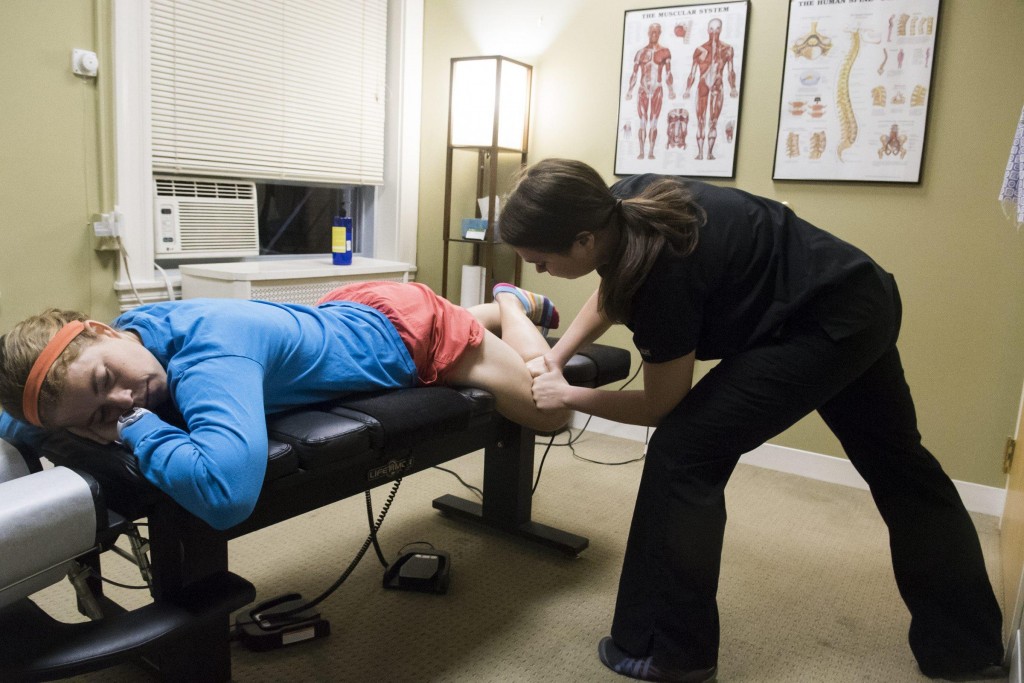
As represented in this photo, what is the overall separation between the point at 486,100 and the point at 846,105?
51.2 inches

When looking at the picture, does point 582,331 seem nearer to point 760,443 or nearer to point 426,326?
point 426,326

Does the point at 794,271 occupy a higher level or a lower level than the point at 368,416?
higher

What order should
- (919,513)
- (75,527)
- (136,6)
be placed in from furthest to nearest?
1. (136,6)
2. (919,513)
3. (75,527)

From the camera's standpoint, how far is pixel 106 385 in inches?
48.2

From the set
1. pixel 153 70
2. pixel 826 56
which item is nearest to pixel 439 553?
pixel 153 70

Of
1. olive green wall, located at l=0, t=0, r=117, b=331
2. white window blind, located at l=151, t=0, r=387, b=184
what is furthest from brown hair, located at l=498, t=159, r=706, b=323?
white window blind, located at l=151, t=0, r=387, b=184

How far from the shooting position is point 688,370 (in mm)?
1453

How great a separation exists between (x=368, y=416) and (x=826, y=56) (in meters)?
2.09

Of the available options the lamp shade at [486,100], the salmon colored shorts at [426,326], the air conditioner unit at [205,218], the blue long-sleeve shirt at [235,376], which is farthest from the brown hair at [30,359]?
the lamp shade at [486,100]

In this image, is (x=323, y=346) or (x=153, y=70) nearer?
(x=323, y=346)

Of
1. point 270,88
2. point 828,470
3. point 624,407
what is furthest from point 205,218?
point 828,470

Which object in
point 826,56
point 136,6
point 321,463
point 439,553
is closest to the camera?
point 321,463

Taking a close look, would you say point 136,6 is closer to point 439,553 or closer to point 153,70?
point 153,70

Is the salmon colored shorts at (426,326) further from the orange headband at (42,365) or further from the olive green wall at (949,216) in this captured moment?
the olive green wall at (949,216)
